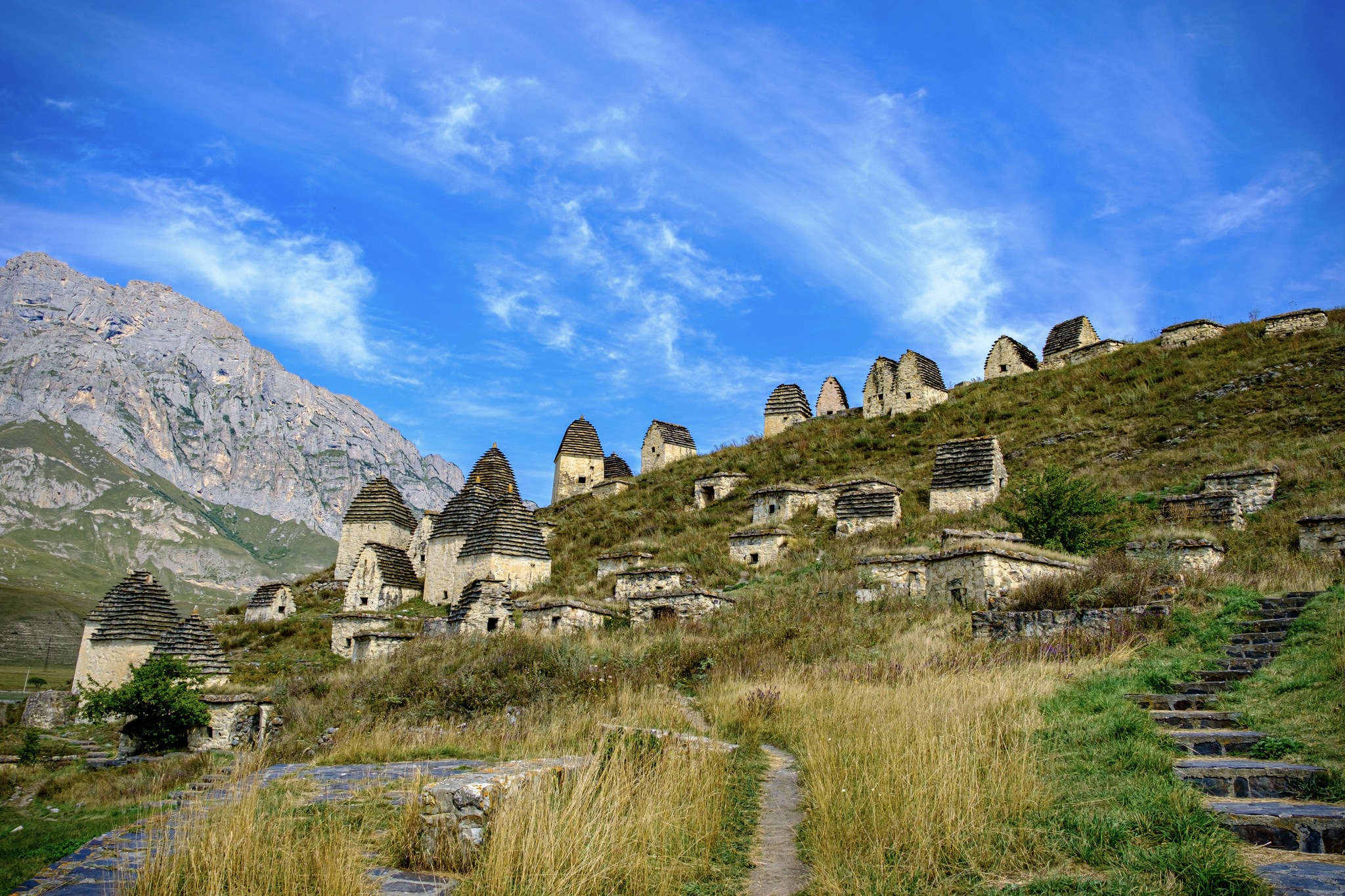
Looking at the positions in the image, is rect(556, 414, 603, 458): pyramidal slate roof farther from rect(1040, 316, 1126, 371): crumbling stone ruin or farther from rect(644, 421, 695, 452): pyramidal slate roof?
rect(1040, 316, 1126, 371): crumbling stone ruin

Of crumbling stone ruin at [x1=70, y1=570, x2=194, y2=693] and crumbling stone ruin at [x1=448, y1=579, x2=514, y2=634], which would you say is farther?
crumbling stone ruin at [x1=70, y1=570, x2=194, y2=693]

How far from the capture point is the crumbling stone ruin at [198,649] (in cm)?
2139

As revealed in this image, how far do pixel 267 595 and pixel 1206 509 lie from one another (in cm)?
3311

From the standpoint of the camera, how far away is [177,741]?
17.1 meters

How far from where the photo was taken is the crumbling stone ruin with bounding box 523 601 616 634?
18.9m

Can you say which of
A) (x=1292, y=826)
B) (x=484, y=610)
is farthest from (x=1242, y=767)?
(x=484, y=610)

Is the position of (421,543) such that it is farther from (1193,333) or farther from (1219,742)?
(1193,333)

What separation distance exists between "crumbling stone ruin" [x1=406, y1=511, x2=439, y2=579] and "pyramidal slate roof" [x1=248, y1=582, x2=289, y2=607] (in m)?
5.24

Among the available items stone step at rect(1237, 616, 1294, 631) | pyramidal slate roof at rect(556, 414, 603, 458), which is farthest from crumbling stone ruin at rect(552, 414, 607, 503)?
stone step at rect(1237, 616, 1294, 631)

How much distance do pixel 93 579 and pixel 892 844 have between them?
668ft

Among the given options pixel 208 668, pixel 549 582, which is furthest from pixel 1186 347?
pixel 208 668

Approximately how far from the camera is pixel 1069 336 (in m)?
48.5

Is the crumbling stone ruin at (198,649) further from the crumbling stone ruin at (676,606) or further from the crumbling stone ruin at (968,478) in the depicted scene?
the crumbling stone ruin at (968,478)

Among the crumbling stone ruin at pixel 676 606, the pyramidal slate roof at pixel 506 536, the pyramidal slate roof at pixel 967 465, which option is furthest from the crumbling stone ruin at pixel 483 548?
the pyramidal slate roof at pixel 967 465
